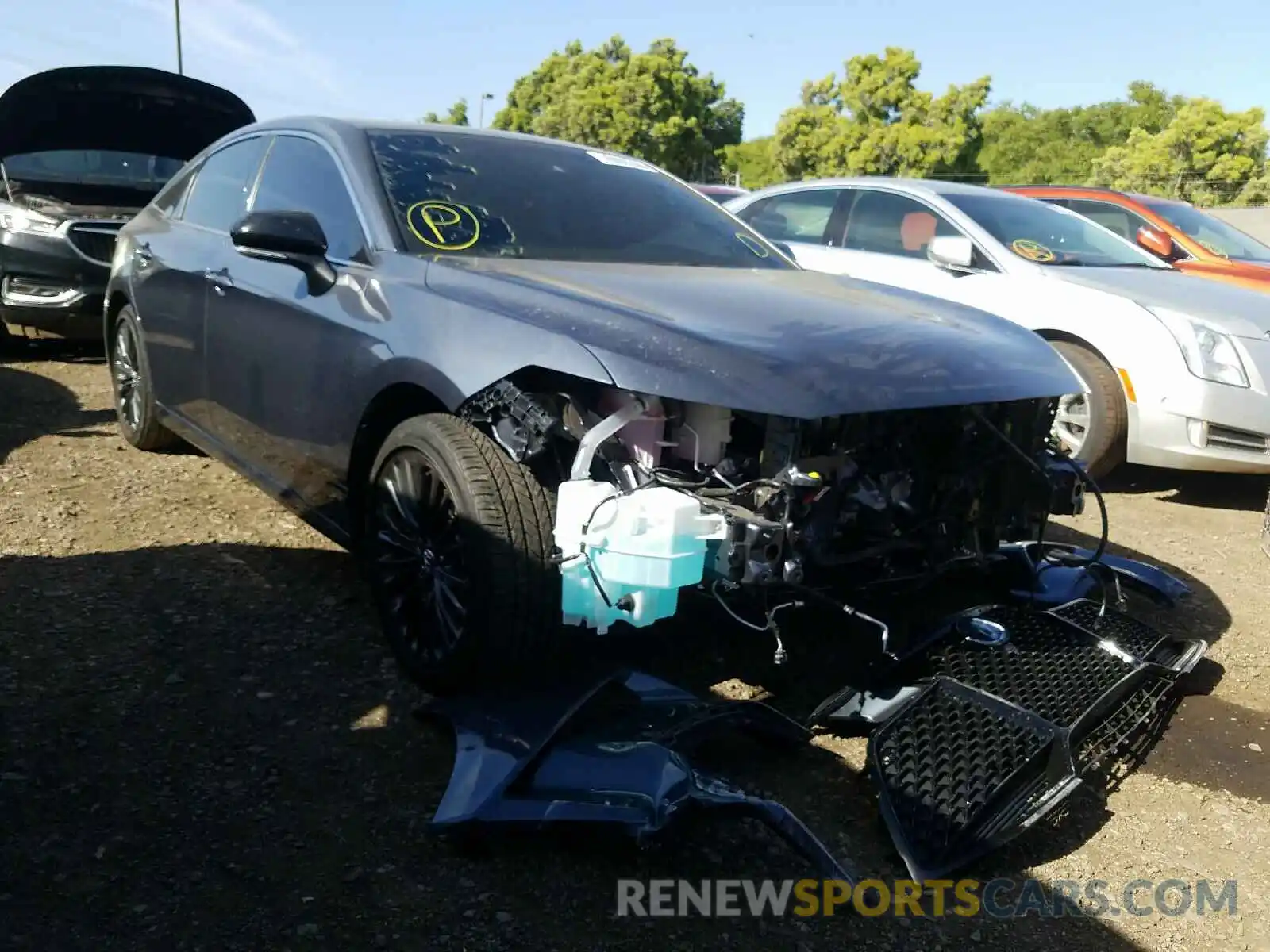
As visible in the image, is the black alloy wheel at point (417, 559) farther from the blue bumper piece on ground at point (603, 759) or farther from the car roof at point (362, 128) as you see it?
the car roof at point (362, 128)

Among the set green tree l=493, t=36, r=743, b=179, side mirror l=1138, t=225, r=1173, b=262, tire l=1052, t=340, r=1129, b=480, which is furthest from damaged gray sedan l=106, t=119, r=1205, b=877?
green tree l=493, t=36, r=743, b=179

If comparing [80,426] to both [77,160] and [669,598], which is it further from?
[669,598]

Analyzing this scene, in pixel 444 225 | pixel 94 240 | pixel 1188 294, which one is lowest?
pixel 94 240

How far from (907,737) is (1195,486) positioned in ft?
14.2

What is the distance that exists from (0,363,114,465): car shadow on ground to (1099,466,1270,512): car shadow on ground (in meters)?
5.51

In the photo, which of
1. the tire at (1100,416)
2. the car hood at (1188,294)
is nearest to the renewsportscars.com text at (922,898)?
the tire at (1100,416)

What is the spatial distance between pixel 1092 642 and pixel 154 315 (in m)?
3.79

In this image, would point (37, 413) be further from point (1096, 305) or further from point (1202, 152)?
point (1202, 152)

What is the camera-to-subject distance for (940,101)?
1747 inches

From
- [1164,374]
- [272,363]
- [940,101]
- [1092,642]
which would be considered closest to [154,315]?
[272,363]

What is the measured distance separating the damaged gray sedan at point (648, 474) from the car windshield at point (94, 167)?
184 inches

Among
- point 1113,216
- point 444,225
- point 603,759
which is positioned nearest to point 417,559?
point 603,759

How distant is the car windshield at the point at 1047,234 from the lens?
5.83 m

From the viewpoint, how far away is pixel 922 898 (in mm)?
2188
